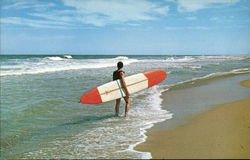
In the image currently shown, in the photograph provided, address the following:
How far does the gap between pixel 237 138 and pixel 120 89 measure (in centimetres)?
341

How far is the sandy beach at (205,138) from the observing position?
312 centimetres

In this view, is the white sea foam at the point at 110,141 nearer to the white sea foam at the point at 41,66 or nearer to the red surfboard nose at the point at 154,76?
the red surfboard nose at the point at 154,76

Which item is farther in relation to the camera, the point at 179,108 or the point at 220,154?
the point at 179,108

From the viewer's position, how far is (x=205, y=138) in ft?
12.0

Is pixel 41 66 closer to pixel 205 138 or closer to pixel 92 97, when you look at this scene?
pixel 92 97

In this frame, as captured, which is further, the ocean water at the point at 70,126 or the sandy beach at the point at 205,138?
the ocean water at the point at 70,126

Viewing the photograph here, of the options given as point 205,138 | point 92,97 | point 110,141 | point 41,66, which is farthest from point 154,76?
point 41,66

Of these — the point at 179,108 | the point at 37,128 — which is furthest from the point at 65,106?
the point at 179,108

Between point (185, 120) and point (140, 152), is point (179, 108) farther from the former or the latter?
point (140, 152)

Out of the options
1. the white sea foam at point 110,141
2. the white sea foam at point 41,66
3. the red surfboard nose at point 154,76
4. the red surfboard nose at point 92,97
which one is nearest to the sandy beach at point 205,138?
the white sea foam at point 110,141

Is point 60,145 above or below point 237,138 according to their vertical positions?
below

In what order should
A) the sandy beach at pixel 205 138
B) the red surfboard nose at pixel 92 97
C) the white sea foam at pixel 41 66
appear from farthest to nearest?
the white sea foam at pixel 41 66 → the red surfboard nose at pixel 92 97 → the sandy beach at pixel 205 138

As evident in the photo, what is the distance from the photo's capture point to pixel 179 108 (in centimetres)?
619

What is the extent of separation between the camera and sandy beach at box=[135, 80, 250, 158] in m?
3.12
